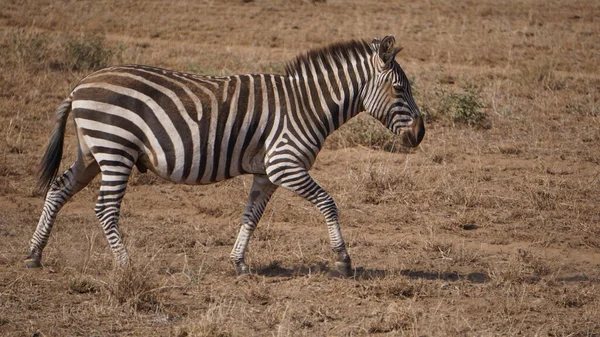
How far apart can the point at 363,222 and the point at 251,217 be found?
73.6 inches

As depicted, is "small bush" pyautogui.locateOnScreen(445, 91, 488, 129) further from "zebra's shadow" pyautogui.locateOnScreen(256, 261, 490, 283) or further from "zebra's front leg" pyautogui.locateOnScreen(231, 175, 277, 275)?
"zebra's front leg" pyautogui.locateOnScreen(231, 175, 277, 275)

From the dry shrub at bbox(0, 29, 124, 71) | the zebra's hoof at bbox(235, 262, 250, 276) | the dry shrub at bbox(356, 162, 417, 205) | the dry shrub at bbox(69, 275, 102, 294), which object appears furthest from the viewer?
the dry shrub at bbox(0, 29, 124, 71)

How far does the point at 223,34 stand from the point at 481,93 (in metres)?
6.72

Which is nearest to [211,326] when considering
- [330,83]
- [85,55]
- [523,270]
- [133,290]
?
[133,290]

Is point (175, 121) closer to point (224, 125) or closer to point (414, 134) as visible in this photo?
point (224, 125)

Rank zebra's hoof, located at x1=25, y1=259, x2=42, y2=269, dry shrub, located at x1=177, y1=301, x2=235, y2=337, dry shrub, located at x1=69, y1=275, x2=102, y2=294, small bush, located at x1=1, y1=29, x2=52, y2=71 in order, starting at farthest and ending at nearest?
small bush, located at x1=1, y1=29, x2=52, y2=71 → zebra's hoof, located at x1=25, y1=259, x2=42, y2=269 → dry shrub, located at x1=69, y1=275, x2=102, y2=294 → dry shrub, located at x1=177, y1=301, x2=235, y2=337

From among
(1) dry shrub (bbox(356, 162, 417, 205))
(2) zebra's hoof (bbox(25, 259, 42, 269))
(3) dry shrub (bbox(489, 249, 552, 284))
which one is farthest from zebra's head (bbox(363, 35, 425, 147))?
(2) zebra's hoof (bbox(25, 259, 42, 269))

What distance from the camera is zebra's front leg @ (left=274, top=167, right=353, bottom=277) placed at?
6699 mm

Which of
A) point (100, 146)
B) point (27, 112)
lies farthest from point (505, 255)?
point (27, 112)

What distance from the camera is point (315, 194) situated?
6.81 metres

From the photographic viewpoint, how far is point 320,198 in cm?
682

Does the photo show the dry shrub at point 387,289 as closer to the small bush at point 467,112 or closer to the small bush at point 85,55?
the small bush at point 467,112

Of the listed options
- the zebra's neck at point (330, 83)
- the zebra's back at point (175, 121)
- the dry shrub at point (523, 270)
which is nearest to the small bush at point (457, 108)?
the dry shrub at point (523, 270)

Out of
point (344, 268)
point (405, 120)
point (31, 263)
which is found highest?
point (405, 120)
